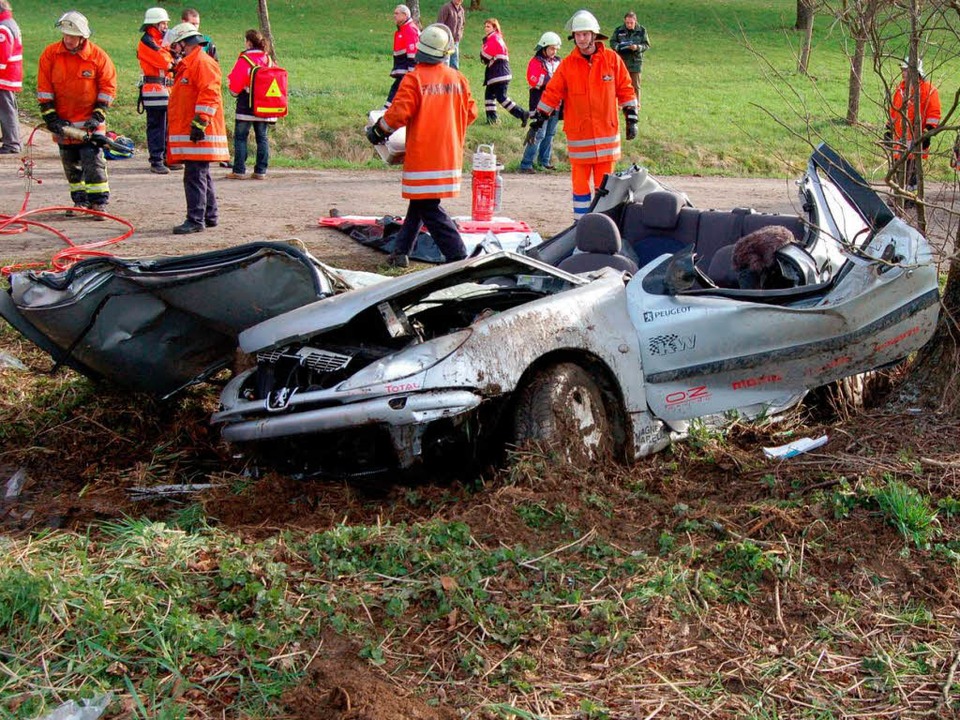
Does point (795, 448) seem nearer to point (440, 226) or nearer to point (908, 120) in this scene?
point (908, 120)

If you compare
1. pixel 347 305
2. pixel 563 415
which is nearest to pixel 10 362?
pixel 347 305

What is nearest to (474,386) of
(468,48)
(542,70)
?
(542,70)

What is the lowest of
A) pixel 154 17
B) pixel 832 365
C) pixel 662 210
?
pixel 832 365

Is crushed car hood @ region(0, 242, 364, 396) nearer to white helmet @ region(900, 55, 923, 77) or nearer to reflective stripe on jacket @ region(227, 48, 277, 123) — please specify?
white helmet @ region(900, 55, 923, 77)

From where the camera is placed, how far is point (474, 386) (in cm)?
449

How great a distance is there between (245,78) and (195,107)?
12.2 feet

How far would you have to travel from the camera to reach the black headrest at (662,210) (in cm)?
720

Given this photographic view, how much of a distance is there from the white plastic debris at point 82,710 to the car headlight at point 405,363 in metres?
1.72

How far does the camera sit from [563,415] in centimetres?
477

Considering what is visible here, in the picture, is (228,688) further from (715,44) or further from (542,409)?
(715,44)

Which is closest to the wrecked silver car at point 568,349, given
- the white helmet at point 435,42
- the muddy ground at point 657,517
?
the muddy ground at point 657,517

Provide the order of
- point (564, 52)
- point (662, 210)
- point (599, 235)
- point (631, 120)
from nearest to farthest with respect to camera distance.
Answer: point (599, 235)
point (662, 210)
point (631, 120)
point (564, 52)

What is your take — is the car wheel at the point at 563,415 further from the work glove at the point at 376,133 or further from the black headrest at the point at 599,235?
the work glove at the point at 376,133

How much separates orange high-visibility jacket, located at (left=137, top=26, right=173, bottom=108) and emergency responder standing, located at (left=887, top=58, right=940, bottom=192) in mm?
10367
